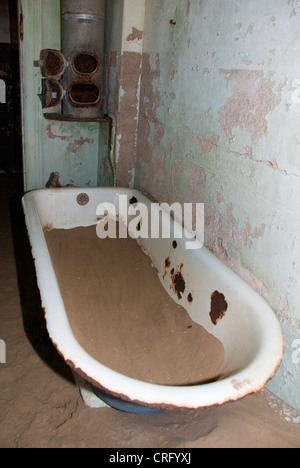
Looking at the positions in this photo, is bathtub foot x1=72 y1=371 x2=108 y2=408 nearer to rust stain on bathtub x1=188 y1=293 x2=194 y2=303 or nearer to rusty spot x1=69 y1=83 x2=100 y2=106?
rust stain on bathtub x1=188 y1=293 x2=194 y2=303

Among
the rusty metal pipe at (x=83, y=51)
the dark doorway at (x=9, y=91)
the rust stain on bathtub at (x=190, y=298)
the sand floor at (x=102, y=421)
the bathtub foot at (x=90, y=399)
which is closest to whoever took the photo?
the sand floor at (x=102, y=421)

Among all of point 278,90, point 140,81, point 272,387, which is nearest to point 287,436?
point 272,387

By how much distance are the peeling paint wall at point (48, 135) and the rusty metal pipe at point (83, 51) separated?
0.69ft

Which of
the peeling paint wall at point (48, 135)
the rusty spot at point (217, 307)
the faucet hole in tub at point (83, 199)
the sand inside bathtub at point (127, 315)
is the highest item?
the peeling paint wall at point (48, 135)

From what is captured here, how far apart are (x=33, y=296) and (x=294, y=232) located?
176cm

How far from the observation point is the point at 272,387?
63.3 inches

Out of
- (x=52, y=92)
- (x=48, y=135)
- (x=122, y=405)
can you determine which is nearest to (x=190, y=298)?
(x=122, y=405)

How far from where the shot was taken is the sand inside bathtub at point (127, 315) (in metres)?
1.57

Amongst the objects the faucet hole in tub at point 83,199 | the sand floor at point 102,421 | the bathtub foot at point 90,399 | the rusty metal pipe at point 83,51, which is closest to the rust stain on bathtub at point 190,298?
the sand floor at point 102,421

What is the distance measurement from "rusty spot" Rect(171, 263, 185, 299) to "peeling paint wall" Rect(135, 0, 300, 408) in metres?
0.22

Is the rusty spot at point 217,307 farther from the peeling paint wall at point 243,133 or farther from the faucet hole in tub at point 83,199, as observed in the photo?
the faucet hole in tub at point 83,199

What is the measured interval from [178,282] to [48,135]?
2.08m

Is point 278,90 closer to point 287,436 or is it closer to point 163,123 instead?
point 163,123

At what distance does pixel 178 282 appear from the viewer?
6.53 ft
